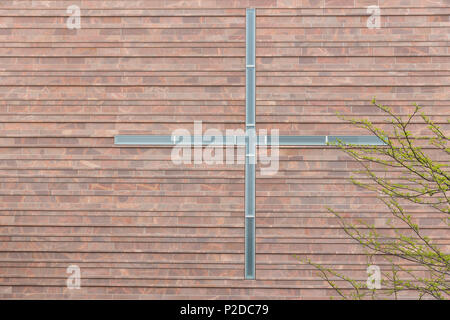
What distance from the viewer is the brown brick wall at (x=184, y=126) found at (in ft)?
13.9

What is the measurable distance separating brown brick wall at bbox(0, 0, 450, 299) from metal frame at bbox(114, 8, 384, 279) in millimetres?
66

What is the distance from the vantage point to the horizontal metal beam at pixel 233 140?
13.9 feet

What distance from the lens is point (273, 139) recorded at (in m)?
4.28

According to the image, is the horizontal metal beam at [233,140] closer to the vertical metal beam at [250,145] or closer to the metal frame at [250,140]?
the metal frame at [250,140]

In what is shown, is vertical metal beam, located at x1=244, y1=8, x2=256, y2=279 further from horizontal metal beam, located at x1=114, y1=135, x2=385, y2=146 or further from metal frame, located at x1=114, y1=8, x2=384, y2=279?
horizontal metal beam, located at x1=114, y1=135, x2=385, y2=146

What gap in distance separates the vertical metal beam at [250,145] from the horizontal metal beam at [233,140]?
0.11 metres

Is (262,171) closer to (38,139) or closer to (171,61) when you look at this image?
(171,61)

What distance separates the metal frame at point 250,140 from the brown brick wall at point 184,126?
2.6 inches

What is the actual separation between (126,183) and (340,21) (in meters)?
2.67

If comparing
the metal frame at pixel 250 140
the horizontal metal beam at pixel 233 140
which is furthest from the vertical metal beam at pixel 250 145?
the horizontal metal beam at pixel 233 140

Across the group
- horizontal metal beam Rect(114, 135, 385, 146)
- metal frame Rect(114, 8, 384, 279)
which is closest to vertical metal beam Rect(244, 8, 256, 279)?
metal frame Rect(114, 8, 384, 279)

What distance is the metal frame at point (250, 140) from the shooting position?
4.24m

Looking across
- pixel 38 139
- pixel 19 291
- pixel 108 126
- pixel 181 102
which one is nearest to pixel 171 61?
pixel 181 102

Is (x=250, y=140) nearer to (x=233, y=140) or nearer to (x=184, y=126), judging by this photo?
(x=233, y=140)
